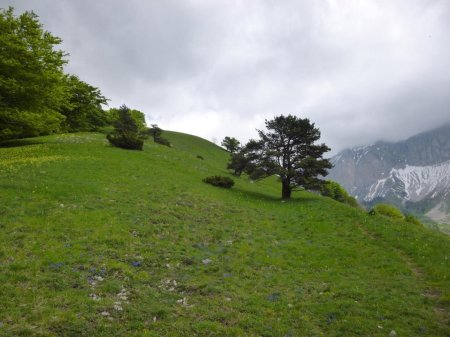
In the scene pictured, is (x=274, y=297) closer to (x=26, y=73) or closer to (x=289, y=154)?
(x=289, y=154)

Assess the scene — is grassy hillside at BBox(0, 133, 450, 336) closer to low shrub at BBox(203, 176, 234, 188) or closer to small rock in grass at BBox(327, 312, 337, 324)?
small rock in grass at BBox(327, 312, 337, 324)

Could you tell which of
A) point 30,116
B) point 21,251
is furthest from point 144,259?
point 30,116

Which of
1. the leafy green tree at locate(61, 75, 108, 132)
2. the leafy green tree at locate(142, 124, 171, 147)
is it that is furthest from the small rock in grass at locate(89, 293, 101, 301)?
the leafy green tree at locate(142, 124, 171, 147)

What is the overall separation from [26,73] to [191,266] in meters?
33.2

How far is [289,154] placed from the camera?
145ft

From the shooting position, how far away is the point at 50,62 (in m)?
42.3

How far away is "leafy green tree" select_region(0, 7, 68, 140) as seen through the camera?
37281 millimetres

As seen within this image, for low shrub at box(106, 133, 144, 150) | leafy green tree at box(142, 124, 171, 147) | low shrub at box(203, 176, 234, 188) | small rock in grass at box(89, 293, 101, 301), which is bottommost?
small rock in grass at box(89, 293, 101, 301)

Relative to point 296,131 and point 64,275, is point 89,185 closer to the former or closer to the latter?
point 64,275

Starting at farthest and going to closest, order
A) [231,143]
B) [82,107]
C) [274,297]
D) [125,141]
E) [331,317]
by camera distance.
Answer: [231,143] → [82,107] → [125,141] → [274,297] → [331,317]

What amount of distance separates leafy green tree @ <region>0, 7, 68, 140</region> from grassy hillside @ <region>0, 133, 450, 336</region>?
9.35 metres

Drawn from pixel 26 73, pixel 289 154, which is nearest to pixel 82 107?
pixel 26 73

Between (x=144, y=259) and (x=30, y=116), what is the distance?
97.5 feet

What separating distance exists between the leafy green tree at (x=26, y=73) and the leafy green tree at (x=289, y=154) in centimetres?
2705
